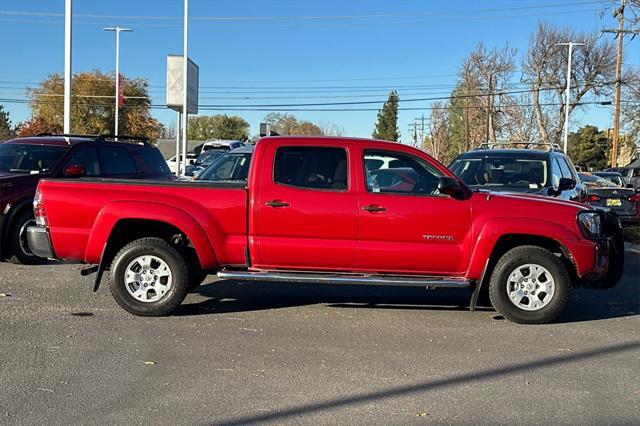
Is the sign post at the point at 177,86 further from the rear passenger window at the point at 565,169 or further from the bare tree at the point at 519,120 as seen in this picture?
the bare tree at the point at 519,120

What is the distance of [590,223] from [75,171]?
7.19 m

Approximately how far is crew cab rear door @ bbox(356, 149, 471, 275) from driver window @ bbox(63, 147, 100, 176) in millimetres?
5404

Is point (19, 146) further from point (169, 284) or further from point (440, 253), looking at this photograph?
point (440, 253)

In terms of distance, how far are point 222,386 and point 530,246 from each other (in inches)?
142

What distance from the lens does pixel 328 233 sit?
6387 millimetres

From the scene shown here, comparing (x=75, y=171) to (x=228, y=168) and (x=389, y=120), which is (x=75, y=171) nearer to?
(x=228, y=168)

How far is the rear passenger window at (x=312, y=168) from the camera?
6.51m

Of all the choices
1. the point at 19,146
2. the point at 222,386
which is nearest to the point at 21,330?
the point at 222,386

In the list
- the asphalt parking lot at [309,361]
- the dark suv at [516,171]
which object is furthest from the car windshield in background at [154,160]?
the dark suv at [516,171]

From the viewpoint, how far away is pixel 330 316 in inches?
266

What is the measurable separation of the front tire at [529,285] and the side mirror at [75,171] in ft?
20.8

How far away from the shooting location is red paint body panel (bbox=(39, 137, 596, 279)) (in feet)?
20.8

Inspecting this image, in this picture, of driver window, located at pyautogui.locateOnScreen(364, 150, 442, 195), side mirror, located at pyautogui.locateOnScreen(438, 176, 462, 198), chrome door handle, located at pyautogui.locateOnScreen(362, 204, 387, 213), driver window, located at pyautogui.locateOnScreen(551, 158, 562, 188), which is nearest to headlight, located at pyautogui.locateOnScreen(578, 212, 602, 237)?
side mirror, located at pyautogui.locateOnScreen(438, 176, 462, 198)

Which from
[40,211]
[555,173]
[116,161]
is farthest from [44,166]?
[555,173]
